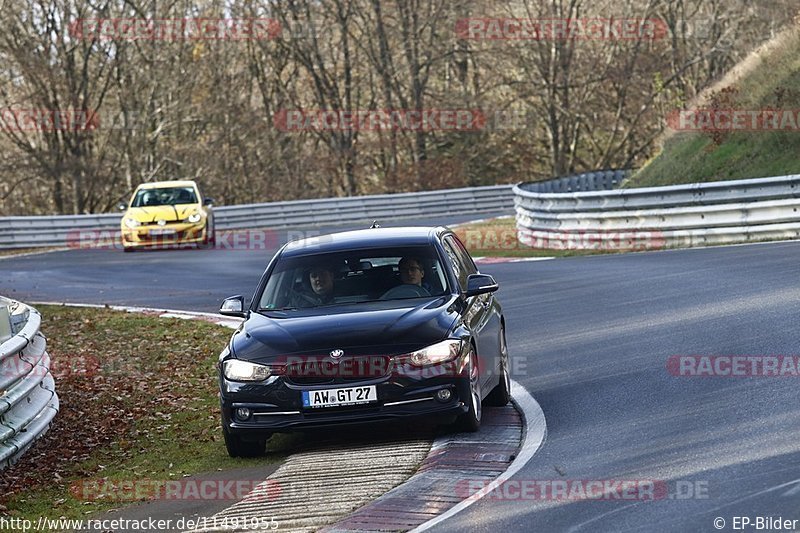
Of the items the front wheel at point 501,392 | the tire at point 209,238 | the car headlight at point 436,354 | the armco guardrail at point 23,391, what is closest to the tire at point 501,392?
the front wheel at point 501,392

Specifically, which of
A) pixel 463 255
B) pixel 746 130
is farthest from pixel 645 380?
pixel 746 130

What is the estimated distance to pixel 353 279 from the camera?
1084 cm

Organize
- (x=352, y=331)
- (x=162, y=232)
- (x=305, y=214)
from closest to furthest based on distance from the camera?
(x=352, y=331), (x=162, y=232), (x=305, y=214)

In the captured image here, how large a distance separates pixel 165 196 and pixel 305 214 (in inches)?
364

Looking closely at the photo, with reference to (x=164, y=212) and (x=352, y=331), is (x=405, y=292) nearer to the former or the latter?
(x=352, y=331)

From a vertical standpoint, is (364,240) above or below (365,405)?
above

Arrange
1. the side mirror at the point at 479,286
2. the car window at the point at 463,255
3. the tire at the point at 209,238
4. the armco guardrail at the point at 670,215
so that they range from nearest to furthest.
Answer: the side mirror at the point at 479,286 → the car window at the point at 463,255 → the armco guardrail at the point at 670,215 → the tire at the point at 209,238

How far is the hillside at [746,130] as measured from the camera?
2981 centimetres

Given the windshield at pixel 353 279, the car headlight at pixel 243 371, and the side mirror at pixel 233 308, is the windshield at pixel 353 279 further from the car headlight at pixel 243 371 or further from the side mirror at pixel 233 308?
the car headlight at pixel 243 371

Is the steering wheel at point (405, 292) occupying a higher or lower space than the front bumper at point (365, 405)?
higher

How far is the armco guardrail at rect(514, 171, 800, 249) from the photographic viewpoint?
23.8 m

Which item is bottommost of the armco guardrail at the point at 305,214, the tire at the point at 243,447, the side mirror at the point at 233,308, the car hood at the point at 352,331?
the armco guardrail at the point at 305,214

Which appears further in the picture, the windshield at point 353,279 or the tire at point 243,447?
the windshield at point 353,279

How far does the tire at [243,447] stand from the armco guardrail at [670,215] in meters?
→ 15.7
